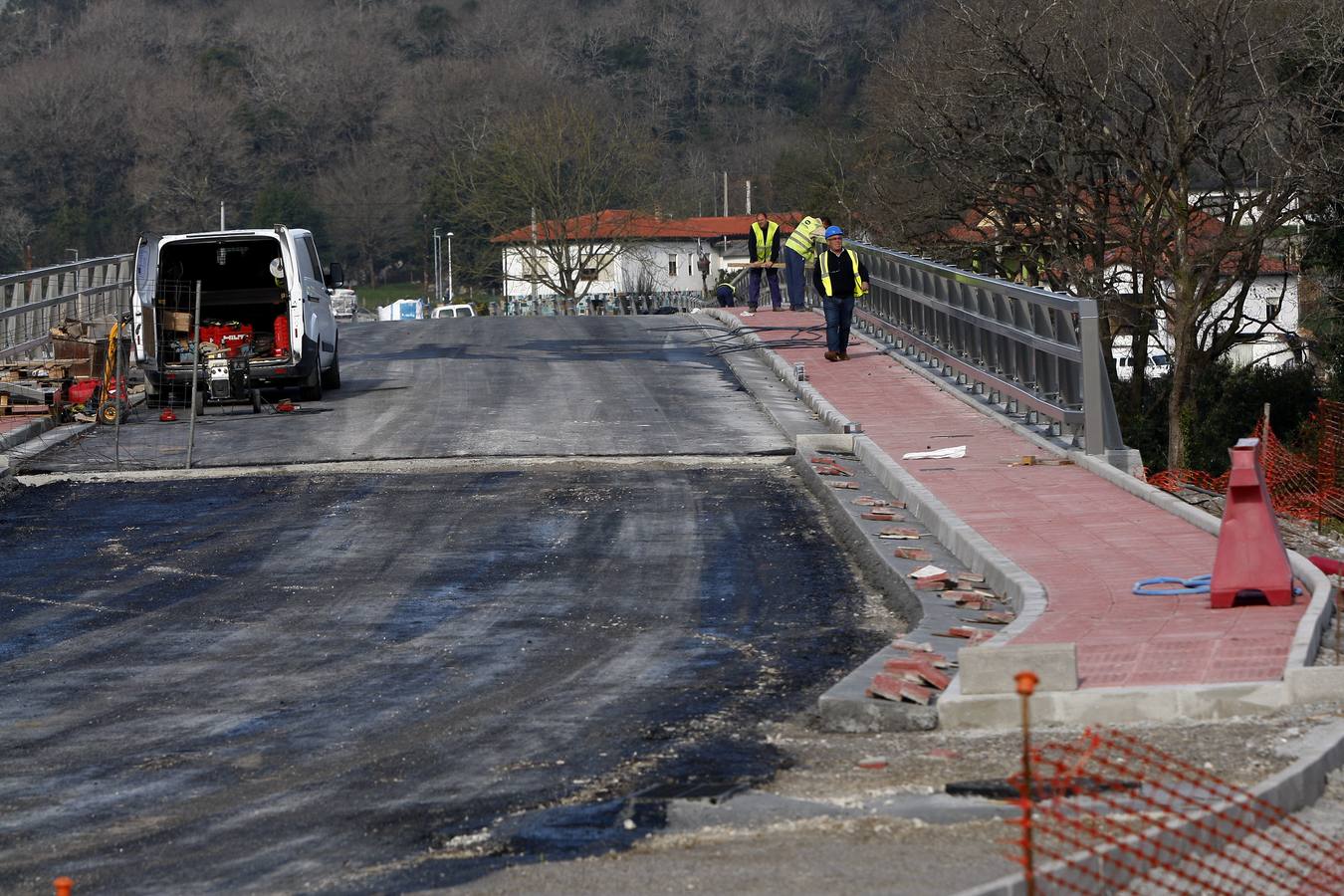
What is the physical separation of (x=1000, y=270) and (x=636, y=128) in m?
67.5

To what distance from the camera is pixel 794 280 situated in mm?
31766

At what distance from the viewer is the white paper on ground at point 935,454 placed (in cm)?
1556

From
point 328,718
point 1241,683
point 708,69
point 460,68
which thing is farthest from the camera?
point 708,69

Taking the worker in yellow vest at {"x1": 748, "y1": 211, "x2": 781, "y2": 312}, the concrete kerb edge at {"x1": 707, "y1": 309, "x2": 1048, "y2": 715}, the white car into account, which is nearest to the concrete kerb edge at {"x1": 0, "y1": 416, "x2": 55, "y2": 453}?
the concrete kerb edge at {"x1": 707, "y1": 309, "x2": 1048, "y2": 715}

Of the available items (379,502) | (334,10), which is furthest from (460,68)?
(379,502)

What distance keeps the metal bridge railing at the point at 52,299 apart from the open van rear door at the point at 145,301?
2.28 meters

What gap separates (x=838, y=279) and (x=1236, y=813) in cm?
1629

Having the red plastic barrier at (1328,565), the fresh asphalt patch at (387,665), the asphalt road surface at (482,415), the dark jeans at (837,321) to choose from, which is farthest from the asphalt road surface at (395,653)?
the dark jeans at (837,321)

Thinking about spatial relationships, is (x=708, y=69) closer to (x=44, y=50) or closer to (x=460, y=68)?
(x=460, y=68)

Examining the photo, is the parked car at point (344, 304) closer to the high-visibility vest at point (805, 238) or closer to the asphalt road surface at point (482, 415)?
the high-visibility vest at point (805, 238)

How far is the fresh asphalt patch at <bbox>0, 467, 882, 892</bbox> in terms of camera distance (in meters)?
6.70

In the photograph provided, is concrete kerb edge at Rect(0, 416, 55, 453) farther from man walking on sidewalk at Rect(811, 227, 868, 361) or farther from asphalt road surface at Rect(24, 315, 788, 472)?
man walking on sidewalk at Rect(811, 227, 868, 361)

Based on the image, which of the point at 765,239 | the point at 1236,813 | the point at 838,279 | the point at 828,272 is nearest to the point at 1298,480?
the point at 838,279

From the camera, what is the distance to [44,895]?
6.20 metres
